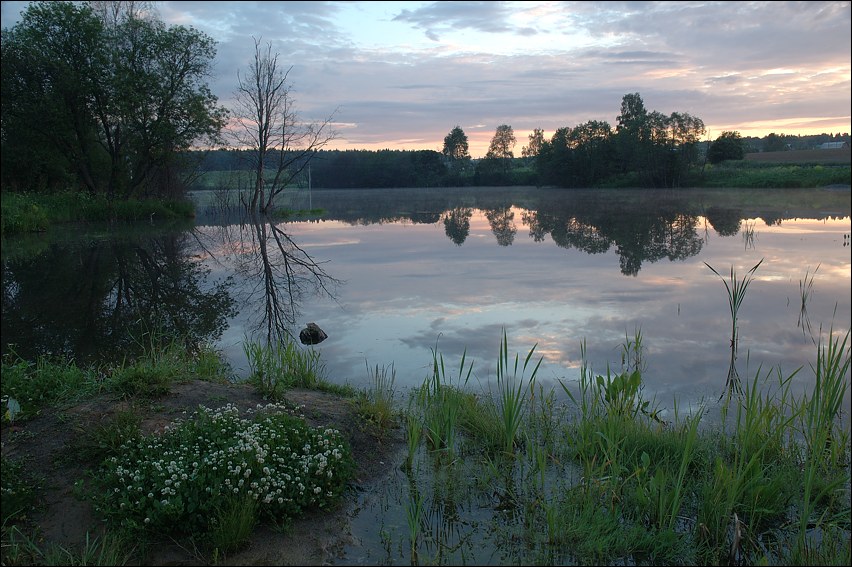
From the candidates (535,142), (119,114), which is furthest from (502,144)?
(119,114)

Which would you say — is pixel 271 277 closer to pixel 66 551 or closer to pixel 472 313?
pixel 472 313

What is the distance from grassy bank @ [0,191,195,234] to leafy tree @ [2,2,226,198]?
173 centimetres

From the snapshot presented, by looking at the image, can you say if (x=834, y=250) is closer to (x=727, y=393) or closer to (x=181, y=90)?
(x=727, y=393)

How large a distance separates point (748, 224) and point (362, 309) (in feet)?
48.4

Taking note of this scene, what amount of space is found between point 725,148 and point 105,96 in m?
29.2

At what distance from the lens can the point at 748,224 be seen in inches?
742

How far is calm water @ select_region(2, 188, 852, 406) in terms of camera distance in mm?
6371

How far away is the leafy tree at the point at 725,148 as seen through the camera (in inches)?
1126

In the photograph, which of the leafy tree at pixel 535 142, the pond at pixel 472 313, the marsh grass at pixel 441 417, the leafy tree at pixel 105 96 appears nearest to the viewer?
the pond at pixel 472 313

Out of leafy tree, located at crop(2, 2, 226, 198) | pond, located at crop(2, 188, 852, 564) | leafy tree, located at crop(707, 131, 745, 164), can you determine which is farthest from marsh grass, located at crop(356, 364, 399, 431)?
leafy tree, located at crop(707, 131, 745, 164)

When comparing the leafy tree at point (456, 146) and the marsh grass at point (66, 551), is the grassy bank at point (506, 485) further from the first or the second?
the leafy tree at point (456, 146)

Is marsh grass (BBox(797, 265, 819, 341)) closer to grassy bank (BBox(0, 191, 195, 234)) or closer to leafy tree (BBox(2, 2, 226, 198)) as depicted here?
grassy bank (BBox(0, 191, 195, 234))

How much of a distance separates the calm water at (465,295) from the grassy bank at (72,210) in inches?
44.6

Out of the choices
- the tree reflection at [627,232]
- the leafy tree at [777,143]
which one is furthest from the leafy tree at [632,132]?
the leafy tree at [777,143]
